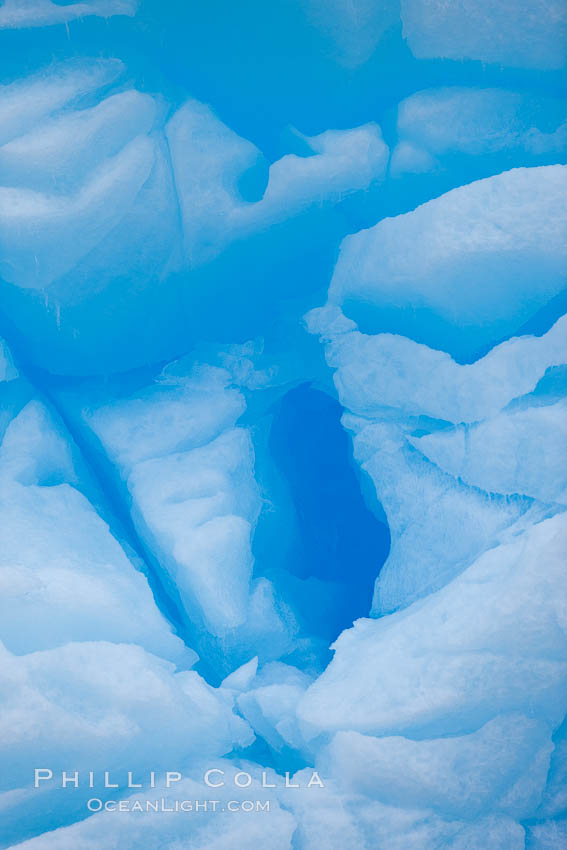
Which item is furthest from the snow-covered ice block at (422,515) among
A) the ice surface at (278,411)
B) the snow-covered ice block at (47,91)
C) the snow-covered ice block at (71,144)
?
the snow-covered ice block at (47,91)

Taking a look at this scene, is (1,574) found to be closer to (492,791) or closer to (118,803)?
(118,803)

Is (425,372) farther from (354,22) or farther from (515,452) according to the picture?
(354,22)

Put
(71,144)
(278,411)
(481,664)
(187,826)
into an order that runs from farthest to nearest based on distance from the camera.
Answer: (278,411) < (71,144) < (481,664) < (187,826)

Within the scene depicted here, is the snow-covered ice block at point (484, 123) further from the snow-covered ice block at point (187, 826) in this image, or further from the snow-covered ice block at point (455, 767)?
the snow-covered ice block at point (187, 826)

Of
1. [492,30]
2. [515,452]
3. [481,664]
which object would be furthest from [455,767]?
[492,30]

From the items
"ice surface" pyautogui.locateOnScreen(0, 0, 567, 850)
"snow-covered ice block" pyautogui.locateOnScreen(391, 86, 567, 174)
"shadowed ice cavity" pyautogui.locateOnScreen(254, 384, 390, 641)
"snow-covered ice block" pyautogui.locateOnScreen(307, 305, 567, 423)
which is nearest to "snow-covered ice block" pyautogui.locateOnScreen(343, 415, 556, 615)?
"ice surface" pyautogui.locateOnScreen(0, 0, 567, 850)

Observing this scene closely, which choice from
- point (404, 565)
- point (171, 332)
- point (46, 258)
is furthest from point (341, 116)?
point (404, 565)
